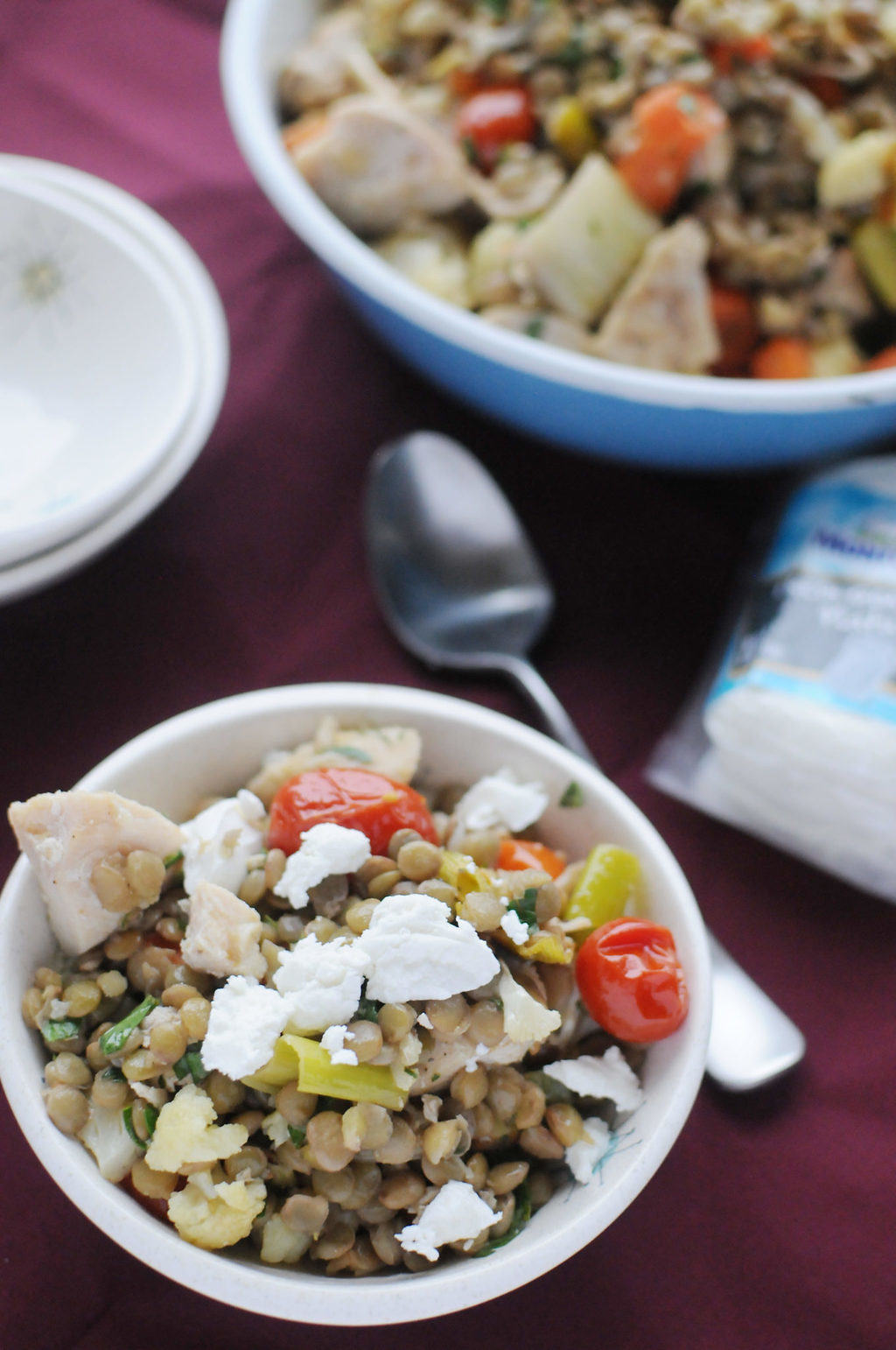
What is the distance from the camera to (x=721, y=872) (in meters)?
1.56

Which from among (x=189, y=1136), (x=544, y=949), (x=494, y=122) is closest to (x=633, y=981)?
(x=544, y=949)

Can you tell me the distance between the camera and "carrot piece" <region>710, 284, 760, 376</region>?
1691mm

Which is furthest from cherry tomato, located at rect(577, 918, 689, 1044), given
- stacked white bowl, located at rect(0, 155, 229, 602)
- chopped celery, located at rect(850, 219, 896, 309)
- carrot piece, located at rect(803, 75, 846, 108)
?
carrot piece, located at rect(803, 75, 846, 108)

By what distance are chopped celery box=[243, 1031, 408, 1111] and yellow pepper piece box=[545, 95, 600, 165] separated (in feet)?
4.35

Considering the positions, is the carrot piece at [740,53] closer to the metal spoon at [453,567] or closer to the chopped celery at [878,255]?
the chopped celery at [878,255]

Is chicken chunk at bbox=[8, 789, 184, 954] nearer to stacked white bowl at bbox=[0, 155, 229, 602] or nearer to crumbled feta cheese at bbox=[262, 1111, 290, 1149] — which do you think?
crumbled feta cheese at bbox=[262, 1111, 290, 1149]

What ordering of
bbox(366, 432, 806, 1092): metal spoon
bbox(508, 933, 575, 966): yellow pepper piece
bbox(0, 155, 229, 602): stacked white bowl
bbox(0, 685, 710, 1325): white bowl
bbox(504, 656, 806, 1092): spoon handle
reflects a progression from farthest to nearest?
bbox(366, 432, 806, 1092): metal spoon, bbox(0, 155, 229, 602): stacked white bowl, bbox(504, 656, 806, 1092): spoon handle, bbox(508, 933, 575, 966): yellow pepper piece, bbox(0, 685, 710, 1325): white bowl

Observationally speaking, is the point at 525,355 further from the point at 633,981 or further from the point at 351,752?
the point at 633,981

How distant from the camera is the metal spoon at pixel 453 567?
64.4 inches

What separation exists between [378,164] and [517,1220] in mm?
1364

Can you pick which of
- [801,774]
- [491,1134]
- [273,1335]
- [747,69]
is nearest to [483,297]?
[747,69]

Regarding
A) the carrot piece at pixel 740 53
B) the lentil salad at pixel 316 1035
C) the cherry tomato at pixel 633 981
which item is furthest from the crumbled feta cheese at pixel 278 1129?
the carrot piece at pixel 740 53

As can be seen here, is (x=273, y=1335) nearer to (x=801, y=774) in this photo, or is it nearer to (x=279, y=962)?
(x=279, y=962)

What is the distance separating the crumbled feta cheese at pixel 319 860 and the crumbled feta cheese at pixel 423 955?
87mm
